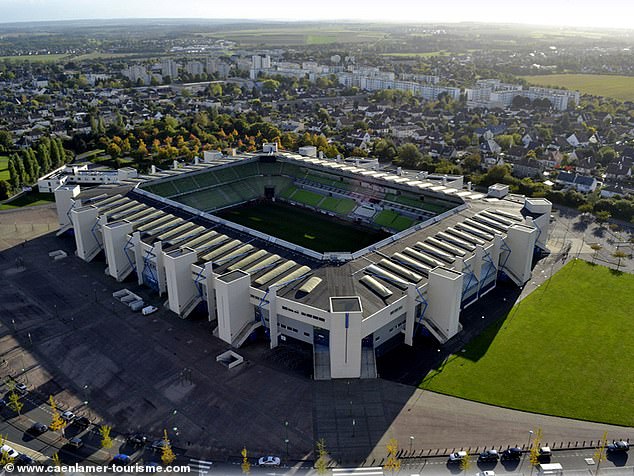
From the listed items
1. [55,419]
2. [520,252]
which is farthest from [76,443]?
[520,252]

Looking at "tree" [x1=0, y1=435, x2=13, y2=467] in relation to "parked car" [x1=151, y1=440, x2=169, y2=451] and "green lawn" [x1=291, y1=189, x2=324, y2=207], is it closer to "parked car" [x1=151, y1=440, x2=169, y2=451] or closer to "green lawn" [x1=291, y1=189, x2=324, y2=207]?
"parked car" [x1=151, y1=440, x2=169, y2=451]

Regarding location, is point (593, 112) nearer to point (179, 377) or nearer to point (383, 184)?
point (383, 184)

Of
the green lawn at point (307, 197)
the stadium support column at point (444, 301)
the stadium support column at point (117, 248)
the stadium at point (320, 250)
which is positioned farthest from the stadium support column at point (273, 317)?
the green lawn at point (307, 197)

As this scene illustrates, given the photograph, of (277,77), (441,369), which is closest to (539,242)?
(441,369)

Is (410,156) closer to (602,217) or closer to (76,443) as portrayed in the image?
(602,217)

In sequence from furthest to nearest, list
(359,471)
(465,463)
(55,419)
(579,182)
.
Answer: (579,182) < (55,419) < (359,471) < (465,463)

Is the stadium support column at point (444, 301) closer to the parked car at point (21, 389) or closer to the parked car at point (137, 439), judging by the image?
the parked car at point (137, 439)

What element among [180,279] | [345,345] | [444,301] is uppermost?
[180,279]
